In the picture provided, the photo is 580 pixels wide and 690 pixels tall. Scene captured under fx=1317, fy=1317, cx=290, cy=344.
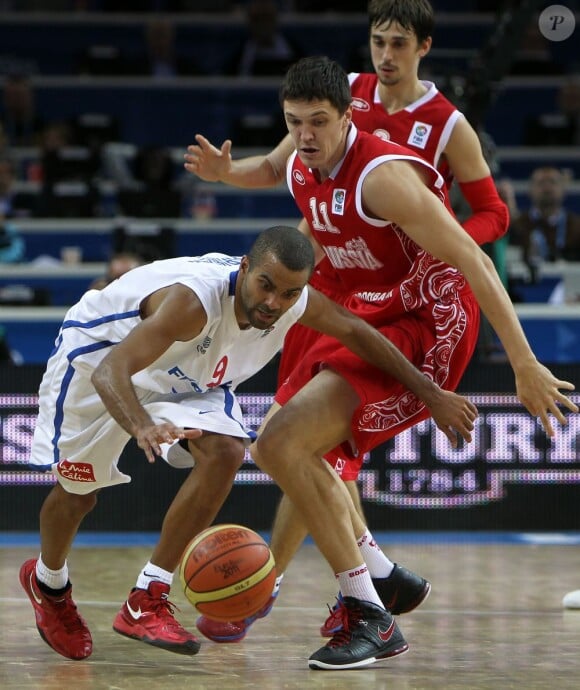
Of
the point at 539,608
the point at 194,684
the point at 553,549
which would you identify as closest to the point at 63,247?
the point at 553,549

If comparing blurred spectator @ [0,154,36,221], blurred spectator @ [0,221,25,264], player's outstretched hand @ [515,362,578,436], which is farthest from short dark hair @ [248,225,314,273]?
blurred spectator @ [0,154,36,221]

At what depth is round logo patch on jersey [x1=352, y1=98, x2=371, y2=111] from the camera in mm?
4945

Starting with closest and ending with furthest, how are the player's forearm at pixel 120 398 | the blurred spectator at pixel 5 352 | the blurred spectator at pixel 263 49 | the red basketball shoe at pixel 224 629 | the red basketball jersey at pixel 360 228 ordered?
the player's forearm at pixel 120 398, the red basketball jersey at pixel 360 228, the red basketball shoe at pixel 224 629, the blurred spectator at pixel 5 352, the blurred spectator at pixel 263 49

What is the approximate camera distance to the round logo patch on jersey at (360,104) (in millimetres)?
4945

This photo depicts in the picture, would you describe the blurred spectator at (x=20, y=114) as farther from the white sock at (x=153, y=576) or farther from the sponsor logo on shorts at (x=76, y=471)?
the white sock at (x=153, y=576)

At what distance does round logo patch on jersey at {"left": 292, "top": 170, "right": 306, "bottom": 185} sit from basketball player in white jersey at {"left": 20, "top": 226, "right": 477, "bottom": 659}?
41 centimetres

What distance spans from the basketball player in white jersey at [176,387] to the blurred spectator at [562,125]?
748 centimetres

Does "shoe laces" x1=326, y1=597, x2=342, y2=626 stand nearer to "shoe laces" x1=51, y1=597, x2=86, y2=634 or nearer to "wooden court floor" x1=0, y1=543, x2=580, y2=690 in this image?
"wooden court floor" x1=0, y1=543, x2=580, y2=690

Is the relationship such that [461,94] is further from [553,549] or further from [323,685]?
[323,685]

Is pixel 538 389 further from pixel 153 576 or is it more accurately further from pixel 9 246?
pixel 9 246

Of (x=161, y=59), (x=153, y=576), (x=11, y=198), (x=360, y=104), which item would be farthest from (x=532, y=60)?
(x=153, y=576)

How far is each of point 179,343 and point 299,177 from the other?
0.81 meters

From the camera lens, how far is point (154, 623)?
4.02 meters

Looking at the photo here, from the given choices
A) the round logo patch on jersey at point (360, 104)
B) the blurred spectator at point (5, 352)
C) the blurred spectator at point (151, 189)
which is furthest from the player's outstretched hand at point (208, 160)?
the blurred spectator at point (151, 189)
